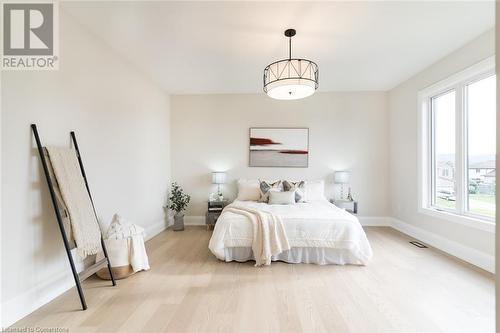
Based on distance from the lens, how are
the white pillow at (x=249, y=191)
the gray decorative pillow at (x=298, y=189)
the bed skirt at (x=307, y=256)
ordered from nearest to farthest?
the bed skirt at (x=307, y=256), the gray decorative pillow at (x=298, y=189), the white pillow at (x=249, y=191)

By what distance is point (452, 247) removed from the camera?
10.3ft

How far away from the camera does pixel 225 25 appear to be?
2.52 metres

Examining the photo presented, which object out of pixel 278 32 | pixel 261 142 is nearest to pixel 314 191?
pixel 261 142

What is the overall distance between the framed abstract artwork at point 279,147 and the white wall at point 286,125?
0.11 metres

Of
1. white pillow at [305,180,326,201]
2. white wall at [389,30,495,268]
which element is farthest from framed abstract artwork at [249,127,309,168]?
white wall at [389,30,495,268]

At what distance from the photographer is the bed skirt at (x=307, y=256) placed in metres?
2.91

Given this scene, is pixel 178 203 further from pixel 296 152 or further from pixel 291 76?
pixel 291 76

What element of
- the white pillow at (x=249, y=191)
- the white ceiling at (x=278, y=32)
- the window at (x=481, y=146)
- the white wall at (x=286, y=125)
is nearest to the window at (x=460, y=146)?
the window at (x=481, y=146)

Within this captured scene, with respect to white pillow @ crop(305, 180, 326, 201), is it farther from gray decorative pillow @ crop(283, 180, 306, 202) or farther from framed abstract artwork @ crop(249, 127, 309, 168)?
framed abstract artwork @ crop(249, 127, 309, 168)

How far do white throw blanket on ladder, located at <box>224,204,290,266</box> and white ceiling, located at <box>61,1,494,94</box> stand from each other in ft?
7.10

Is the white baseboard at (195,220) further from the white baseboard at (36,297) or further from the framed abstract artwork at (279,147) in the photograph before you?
the white baseboard at (36,297)

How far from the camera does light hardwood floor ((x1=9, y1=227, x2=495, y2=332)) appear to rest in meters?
1.77

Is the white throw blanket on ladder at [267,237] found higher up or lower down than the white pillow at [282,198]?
lower down

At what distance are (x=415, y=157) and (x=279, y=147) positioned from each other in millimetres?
2386
